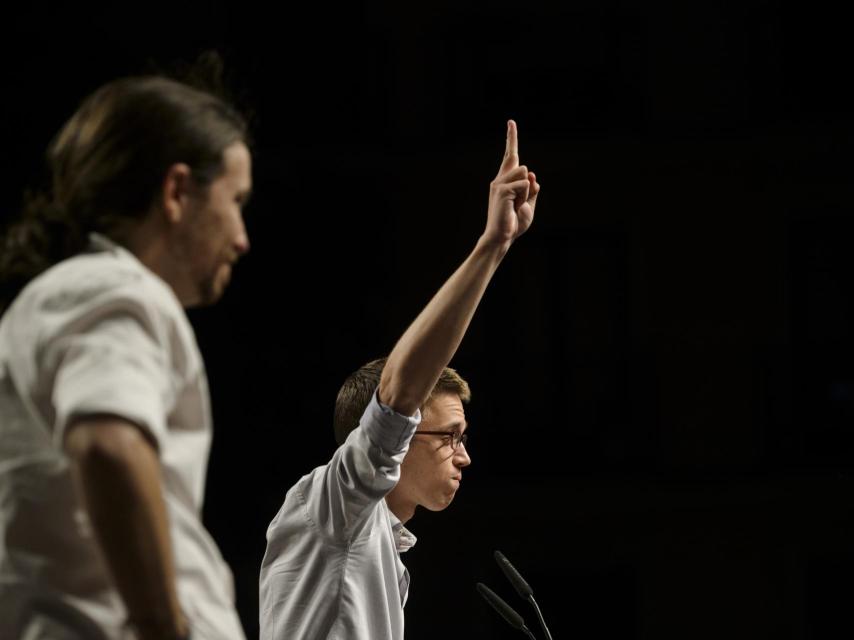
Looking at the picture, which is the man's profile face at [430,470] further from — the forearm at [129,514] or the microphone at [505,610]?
the forearm at [129,514]

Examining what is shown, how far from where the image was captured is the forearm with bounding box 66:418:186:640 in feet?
5.01

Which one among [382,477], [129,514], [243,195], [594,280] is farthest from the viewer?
[594,280]

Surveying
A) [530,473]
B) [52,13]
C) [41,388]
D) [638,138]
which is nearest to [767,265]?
[638,138]

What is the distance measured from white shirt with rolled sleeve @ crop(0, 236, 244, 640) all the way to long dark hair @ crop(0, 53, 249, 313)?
3.0 inches

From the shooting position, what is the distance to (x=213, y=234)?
181 cm

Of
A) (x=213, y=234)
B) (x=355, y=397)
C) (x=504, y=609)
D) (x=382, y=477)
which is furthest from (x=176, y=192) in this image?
(x=504, y=609)

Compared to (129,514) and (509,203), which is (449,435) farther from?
(129,514)

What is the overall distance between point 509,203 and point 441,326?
9.7 inches

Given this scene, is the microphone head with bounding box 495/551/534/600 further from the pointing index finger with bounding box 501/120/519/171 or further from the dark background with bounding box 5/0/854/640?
the dark background with bounding box 5/0/854/640

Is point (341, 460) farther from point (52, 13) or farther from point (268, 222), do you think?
point (268, 222)

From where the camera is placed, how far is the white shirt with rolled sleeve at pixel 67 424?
1613mm

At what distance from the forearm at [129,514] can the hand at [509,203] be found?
1021 millimetres

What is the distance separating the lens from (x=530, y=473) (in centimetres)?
1109

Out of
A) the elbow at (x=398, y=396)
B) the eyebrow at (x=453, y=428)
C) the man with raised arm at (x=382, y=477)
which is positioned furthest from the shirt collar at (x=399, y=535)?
the elbow at (x=398, y=396)
